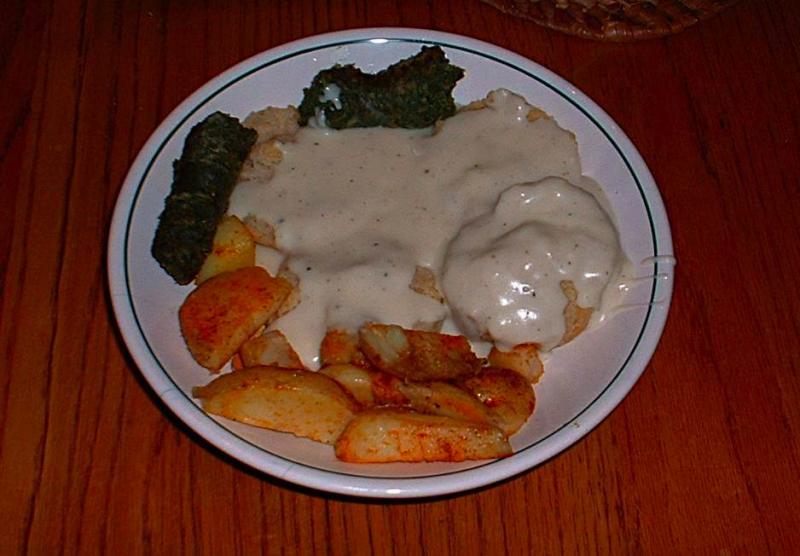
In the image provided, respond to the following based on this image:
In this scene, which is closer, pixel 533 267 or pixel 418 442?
pixel 418 442

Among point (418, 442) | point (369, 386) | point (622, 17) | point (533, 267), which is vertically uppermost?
point (622, 17)

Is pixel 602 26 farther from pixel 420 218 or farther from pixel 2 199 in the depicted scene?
pixel 2 199

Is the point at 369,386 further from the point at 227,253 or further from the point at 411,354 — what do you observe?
the point at 227,253

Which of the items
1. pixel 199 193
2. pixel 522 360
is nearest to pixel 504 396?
pixel 522 360

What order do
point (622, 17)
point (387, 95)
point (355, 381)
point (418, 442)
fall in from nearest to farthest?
point (418, 442) < point (355, 381) < point (387, 95) < point (622, 17)

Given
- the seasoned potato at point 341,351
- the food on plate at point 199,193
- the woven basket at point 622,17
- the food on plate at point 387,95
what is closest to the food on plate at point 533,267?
the seasoned potato at point 341,351

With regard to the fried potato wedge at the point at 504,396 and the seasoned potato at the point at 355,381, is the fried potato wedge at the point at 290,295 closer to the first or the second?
the seasoned potato at the point at 355,381

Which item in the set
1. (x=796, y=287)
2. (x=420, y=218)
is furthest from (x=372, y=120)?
(x=796, y=287)
